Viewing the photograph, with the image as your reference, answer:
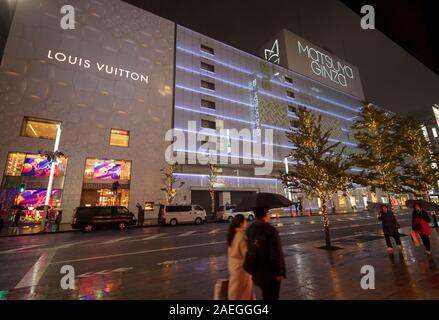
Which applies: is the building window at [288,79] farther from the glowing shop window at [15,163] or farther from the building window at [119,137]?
the glowing shop window at [15,163]

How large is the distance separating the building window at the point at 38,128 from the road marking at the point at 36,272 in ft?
63.6

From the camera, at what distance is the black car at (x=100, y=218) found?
59.6ft

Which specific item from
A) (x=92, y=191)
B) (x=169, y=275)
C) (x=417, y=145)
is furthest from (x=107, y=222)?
(x=417, y=145)

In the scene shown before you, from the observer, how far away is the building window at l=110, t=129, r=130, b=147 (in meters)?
27.6

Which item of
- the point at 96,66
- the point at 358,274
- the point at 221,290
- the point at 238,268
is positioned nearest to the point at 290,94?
the point at 96,66

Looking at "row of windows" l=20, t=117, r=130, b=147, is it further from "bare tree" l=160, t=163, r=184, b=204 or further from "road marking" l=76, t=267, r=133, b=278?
"road marking" l=76, t=267, r=133, b=278

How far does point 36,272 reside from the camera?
6.91 m

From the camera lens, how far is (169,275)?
6.34m

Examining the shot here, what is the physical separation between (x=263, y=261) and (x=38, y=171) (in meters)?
27.9

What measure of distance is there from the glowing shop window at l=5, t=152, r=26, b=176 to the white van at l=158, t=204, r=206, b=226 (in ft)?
47.6

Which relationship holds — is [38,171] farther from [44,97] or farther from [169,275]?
[169,275]

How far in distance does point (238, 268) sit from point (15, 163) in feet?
91.9

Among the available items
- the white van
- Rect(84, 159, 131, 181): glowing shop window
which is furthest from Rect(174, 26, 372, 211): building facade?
Rect(84, 159, 131, 181): glowing shop window

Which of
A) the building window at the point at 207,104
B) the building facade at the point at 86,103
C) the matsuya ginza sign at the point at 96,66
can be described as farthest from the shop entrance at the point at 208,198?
the matsuya ginza sign at the point at 96,66
